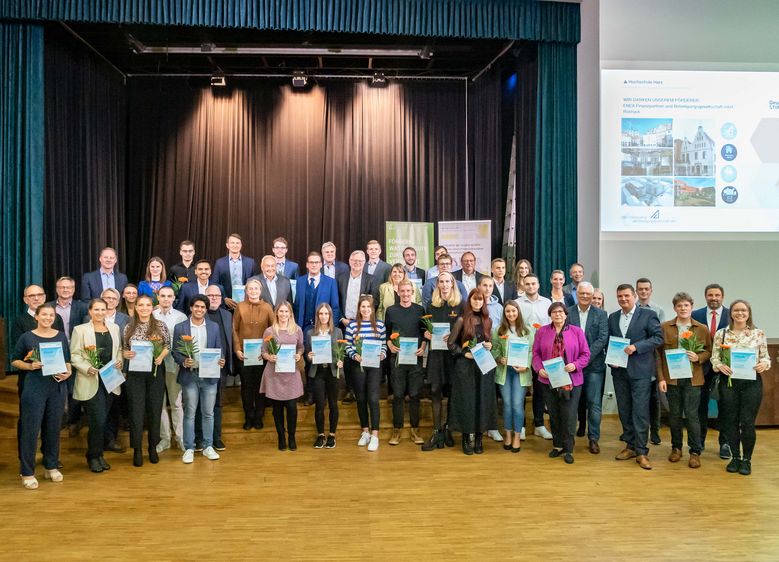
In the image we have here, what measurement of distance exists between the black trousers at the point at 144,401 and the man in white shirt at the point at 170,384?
0.51 feet

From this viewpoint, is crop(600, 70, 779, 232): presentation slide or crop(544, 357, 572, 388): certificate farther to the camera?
crop(600, 70, 779, 232): presentation slide

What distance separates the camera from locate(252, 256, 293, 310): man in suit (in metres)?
6.33

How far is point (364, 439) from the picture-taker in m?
6.02

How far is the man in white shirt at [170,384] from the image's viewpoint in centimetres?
558

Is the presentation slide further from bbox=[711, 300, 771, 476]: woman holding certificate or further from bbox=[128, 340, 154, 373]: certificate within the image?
bbox=[128, 340, 154, 373]: certificate

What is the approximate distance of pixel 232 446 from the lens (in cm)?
598

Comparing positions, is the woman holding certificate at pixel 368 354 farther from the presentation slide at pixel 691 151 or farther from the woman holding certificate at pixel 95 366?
the presentation slide at pixel 691 151

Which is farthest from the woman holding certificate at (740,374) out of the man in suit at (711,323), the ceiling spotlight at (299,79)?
the ceiling spotlight at (299,79)

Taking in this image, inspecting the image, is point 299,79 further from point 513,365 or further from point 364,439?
point 513,365

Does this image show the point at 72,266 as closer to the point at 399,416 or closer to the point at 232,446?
the point at 232,446

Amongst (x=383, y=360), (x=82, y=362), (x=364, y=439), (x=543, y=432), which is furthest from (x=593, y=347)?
(x=82, y=362)

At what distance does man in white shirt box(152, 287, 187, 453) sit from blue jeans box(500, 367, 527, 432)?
295cm

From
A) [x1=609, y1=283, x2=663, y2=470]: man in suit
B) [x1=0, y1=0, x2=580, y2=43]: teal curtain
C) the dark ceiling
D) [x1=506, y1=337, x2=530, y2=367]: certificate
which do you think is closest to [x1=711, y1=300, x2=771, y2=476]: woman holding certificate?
[x1=609, y1=283, x2=663, y2=470]: man in suit

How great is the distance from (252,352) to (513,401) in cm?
244
